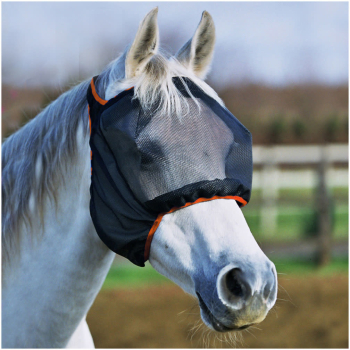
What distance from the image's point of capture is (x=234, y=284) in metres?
1.35

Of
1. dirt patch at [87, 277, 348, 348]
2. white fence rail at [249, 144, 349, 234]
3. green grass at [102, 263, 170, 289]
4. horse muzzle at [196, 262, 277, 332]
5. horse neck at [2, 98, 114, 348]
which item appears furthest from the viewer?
white fence rail at [249, 144, 349, 234]

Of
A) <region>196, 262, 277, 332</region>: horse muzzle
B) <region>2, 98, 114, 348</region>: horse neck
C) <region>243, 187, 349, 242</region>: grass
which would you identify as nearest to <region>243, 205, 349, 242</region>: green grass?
<region>243, 187, 349, 242</region>: grass

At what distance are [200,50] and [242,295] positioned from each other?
1065 mm

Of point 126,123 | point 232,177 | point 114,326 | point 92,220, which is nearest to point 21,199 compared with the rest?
point 92,220

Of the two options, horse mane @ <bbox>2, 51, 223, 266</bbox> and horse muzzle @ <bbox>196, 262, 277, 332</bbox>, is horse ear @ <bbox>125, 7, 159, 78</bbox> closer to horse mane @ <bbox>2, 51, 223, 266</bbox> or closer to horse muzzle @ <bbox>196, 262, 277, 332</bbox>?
horse mane @ <bbox>2, 51, 223, 266</bbox>

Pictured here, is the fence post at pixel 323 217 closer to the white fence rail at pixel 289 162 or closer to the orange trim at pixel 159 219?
the white fence rail at pixel 289 162

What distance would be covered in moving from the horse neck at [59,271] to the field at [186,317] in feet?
8.94

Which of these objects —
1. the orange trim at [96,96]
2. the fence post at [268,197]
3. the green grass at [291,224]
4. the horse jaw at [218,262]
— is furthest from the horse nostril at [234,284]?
the fence post at [268,197]

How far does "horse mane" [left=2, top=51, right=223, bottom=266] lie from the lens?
1628 millimetres

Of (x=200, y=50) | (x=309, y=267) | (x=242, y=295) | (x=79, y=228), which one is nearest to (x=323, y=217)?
(x=309, y=267)

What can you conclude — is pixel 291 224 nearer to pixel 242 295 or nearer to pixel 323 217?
pixel 323 217

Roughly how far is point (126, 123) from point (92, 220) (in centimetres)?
43

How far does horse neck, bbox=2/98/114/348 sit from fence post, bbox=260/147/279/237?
8646mm

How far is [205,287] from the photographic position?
138 centimetres
